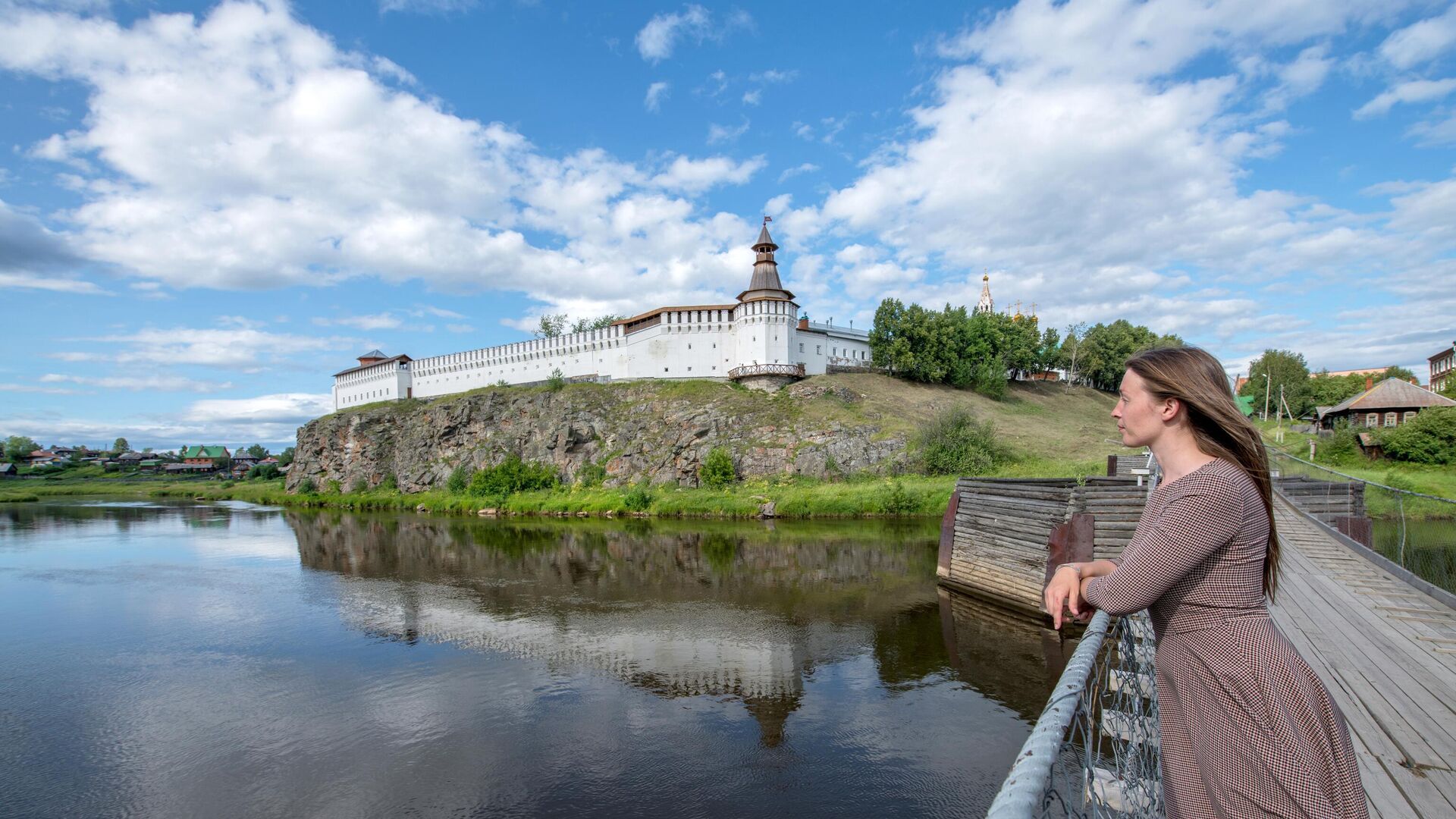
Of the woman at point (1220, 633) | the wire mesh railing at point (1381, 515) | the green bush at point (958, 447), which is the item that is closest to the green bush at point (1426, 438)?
the wire mesh railing at point (1381, 515)

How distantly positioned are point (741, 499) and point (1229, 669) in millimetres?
45520

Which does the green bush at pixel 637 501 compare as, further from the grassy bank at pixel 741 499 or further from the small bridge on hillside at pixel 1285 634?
the small bridge on hillside at pixel 1285 634

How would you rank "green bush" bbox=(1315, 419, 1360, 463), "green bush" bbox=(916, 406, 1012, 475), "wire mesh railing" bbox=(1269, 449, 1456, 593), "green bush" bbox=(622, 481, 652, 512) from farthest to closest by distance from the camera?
1. "green bush" bbox=(622, 481, 652, 512)
2. "green bush" bbox=(916, 406, 1012, 475)
3. "green bush" bbox=(1315, 419, 1360, 463)
4. "wire mesh railing" bbox=(1269, 449, 1456, 593)

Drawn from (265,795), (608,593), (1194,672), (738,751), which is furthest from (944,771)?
(608,593)

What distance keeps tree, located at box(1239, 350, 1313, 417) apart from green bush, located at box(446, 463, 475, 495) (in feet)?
292

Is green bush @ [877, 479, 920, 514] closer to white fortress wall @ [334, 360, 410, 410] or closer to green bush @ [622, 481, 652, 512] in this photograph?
green bush @ [622, 481, 652, 512]

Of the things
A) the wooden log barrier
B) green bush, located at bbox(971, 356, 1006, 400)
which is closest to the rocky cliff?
green bush, located at bbox(971, 356, 1006, 400)

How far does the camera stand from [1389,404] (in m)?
46.9

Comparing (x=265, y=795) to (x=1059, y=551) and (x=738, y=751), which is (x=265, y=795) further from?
(x=1059, y=551)

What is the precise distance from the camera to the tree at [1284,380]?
82000mm

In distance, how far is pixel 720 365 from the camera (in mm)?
71062

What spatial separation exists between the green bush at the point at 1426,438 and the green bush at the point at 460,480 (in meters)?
66.8

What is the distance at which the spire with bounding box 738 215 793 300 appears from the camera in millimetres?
68188

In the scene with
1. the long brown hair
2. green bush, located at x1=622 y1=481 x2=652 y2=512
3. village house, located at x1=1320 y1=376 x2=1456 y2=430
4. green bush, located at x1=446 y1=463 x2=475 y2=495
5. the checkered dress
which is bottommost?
green bush, located at x1=622 y1=481 x2=652 y2=512
